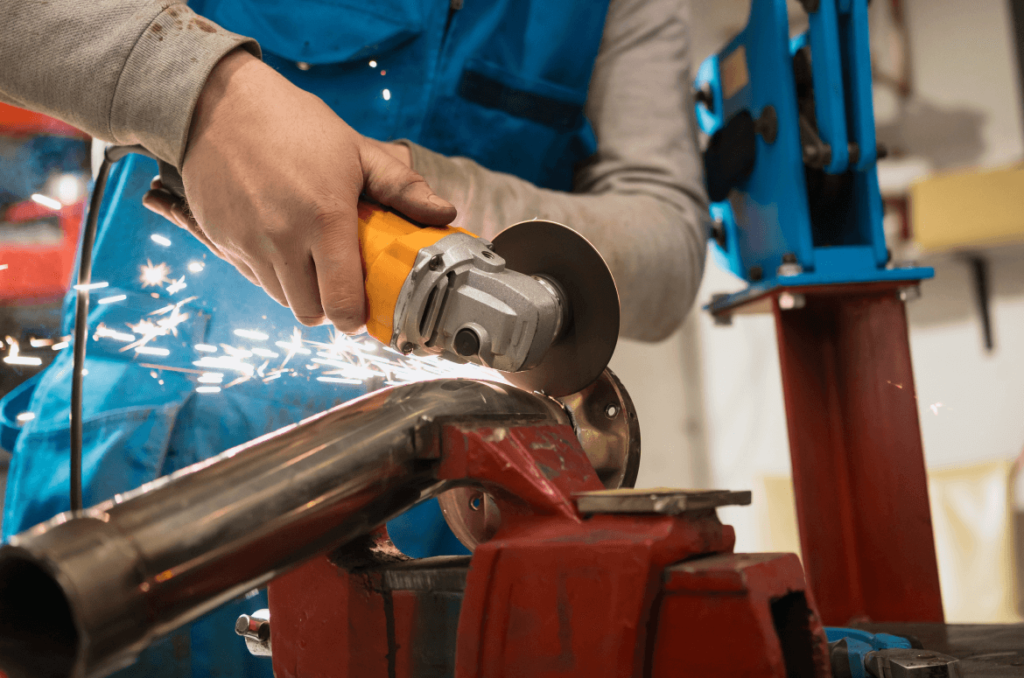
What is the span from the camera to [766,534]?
299cm

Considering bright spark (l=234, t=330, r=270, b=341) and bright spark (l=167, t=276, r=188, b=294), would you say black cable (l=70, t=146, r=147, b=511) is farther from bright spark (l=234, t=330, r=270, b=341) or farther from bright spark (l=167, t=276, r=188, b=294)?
bright spark (l=234, t=330, r=270, b=341)

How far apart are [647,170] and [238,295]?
0.90m

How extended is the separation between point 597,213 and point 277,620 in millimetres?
945

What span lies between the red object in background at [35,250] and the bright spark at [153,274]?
252 mm

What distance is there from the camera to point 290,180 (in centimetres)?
78

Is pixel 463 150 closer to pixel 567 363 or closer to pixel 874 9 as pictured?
pixel 567 363

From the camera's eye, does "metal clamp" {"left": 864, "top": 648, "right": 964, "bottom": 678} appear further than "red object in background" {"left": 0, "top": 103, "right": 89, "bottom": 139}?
No

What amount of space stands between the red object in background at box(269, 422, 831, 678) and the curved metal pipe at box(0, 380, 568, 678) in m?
0.06

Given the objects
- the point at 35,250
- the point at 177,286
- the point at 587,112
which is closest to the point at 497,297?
the point at 177,286

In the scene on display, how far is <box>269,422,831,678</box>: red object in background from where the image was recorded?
1.66 feet

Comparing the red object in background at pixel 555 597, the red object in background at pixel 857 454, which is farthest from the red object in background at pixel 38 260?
the red object in background at pixel 857 454

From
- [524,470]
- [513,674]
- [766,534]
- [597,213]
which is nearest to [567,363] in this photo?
[524,470]

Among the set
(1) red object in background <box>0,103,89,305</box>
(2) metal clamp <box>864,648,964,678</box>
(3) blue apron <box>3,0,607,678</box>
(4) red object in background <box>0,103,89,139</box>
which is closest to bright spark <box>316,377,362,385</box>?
(3) blue apron <box>3,0,607,678</box>

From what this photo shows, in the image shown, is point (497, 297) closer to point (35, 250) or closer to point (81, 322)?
point (81, 322)
